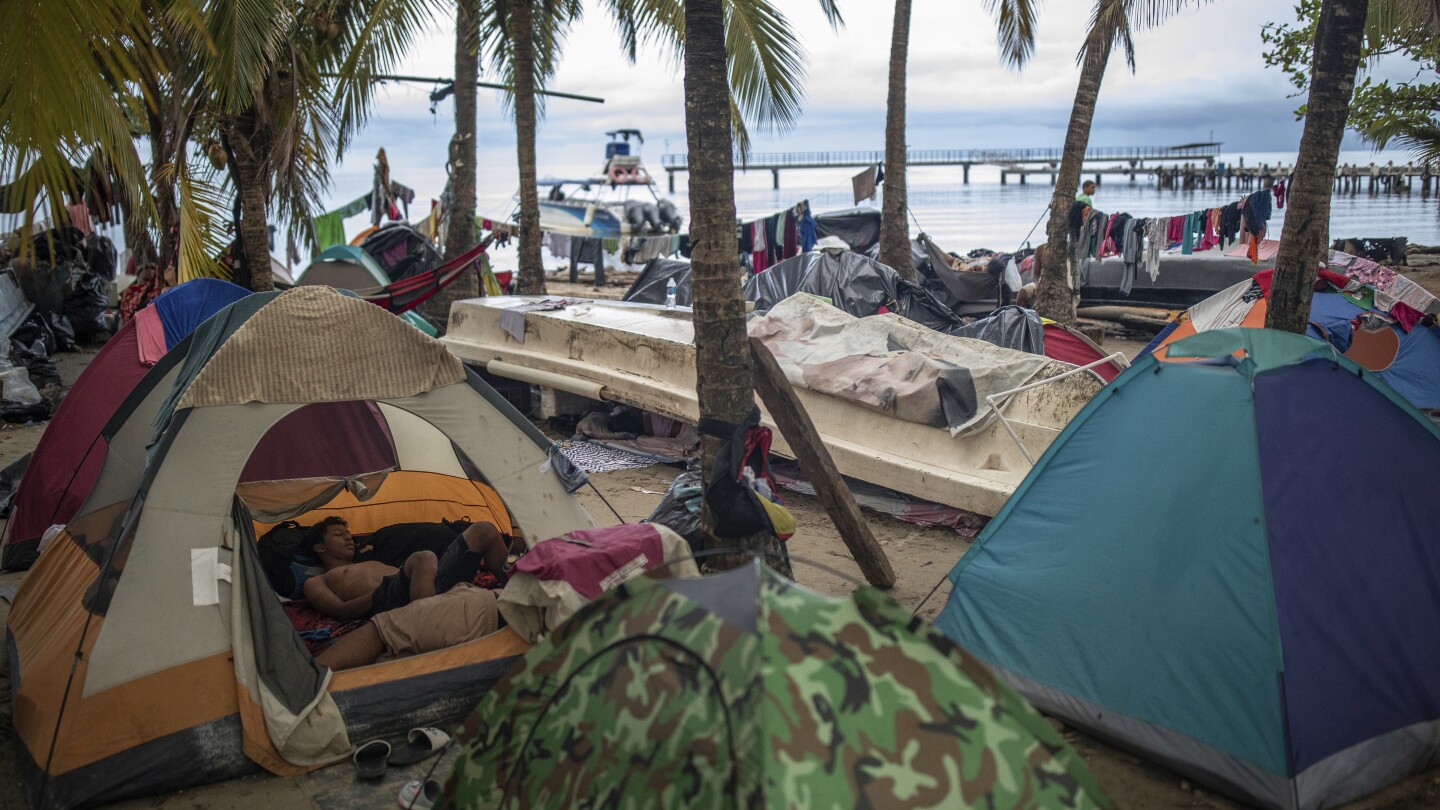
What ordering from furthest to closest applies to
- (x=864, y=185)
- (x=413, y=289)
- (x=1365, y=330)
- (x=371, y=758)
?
(x=864, y=185) → (x=413, y=289) → (x=1365, y=330) → (x=371, y=758)

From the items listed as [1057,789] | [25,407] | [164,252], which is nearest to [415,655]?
[1057,789]

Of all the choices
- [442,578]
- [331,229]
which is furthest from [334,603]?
[331,229]

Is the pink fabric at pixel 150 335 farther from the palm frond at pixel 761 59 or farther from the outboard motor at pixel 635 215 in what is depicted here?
the outboard motor at pixel 635 215

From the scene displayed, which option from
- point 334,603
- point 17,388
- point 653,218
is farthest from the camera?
point 653,218

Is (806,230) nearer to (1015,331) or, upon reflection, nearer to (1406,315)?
(1015,331)

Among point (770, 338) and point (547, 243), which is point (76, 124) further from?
point (547, 243)

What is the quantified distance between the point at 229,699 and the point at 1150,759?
373 centimetres

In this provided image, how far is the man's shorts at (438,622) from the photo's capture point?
187 inches

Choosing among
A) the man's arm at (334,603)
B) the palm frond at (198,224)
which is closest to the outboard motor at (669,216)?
the palm frond at (198,224)

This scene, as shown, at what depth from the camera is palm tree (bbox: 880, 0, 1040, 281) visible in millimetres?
13352

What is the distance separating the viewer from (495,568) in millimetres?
5578

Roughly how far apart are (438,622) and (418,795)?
1030 mm

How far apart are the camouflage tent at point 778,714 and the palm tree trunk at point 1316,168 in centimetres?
343

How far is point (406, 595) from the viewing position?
534cm
